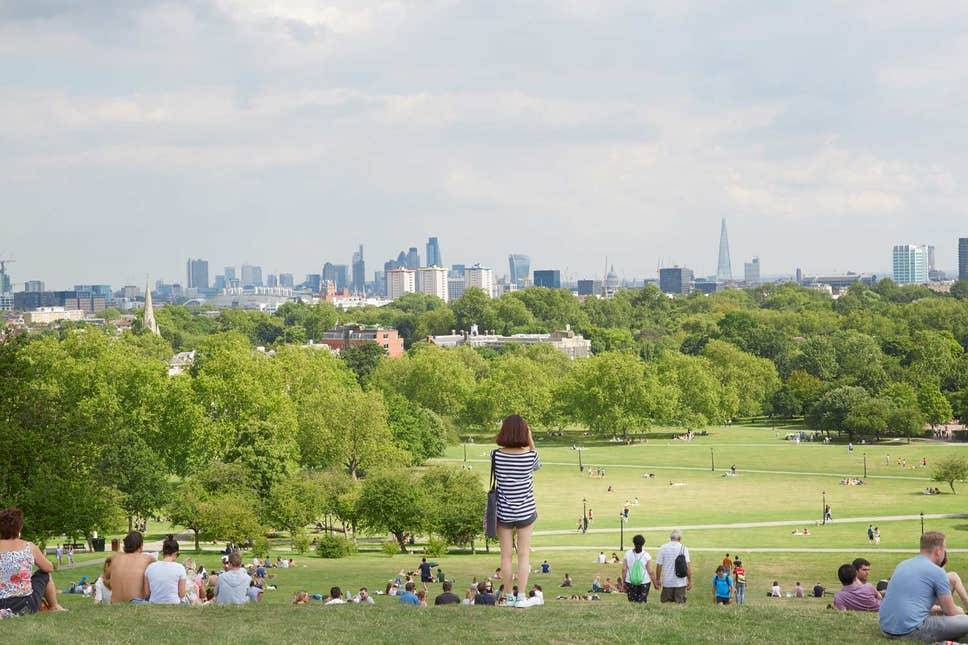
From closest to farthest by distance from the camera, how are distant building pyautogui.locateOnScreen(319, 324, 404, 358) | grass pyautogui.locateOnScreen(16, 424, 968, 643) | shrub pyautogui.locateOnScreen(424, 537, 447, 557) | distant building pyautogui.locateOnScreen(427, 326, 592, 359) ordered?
1. grass pyautogui.locateOnScreen(16, 424, 968, 643)
2. shrub pyautogui.locateOnScreen(424, 537, 447, 557)
3. distant building pyautogui.locateOnScreen(427, 326, 592, 359)
4. distant building pyautogui.locateOnScreen(319, 324, 404, 358)

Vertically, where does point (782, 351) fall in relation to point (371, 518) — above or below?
above

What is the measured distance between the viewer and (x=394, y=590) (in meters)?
32.3

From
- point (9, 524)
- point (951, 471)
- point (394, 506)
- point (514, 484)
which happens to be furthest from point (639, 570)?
point (951, 471)

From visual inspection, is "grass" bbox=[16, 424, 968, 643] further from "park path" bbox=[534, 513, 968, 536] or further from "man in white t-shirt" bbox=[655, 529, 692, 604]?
"man in white t-shirt" bbox=[655, 529, 692, 604]

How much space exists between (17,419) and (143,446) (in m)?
17.6

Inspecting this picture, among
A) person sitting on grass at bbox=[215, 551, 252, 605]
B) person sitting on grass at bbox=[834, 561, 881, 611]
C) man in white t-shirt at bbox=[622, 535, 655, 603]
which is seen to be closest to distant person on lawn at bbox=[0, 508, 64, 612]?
person sitting on grass at bbox=[215, 551, 252, 605]

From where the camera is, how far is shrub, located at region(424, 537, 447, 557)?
5016cm

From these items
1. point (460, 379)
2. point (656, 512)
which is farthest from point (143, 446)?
point (460, 379)

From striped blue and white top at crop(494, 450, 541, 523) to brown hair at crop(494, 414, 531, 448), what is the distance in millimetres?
139

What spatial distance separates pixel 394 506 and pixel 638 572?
1286 inches

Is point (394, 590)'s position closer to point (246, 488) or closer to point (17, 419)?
→ point (17, 419)

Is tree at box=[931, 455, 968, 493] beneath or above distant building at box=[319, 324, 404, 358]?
beneath

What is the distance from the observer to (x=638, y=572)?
→ 2022cm

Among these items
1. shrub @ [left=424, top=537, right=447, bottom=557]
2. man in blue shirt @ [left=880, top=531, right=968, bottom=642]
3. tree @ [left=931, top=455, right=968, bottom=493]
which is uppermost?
man in blue shirt @ [left=880, top=531, right=968, bottom=642]
